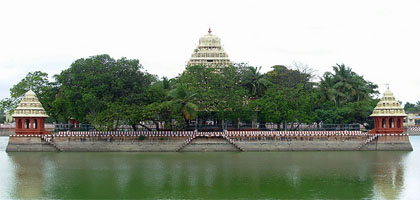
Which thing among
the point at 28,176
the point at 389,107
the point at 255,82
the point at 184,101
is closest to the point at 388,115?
the point at 389,107

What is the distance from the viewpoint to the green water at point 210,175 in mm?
28203

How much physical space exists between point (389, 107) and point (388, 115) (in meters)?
0.73

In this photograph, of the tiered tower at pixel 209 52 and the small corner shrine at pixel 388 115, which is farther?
the tiered tower at pixel 209 52

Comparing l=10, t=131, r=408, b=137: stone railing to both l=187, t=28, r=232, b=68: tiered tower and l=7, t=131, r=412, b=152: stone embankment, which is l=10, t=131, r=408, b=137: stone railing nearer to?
l=7, t=131, r=412, b=152: stone embankment

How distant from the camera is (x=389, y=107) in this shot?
1858 inches

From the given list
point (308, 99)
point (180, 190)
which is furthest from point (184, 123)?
point (180, 190)

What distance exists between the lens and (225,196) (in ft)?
89.7

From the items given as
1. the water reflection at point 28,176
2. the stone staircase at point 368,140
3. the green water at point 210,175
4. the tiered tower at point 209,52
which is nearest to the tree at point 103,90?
the green water at point 210,175

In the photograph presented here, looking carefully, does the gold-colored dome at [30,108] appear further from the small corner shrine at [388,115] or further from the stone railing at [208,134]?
the small corner shrine at [388,115]

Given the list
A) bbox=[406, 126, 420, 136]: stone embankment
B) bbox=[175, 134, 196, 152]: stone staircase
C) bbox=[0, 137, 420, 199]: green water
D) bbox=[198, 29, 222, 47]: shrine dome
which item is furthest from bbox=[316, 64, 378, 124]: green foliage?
bbox=[406, 126, 420, 136]: stone embankment

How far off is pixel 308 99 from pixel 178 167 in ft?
57.7

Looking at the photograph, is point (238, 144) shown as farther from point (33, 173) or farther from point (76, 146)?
point (33, 173)

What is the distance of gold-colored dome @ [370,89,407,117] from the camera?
154 feet

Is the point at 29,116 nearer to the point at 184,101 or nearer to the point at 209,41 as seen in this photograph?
the point at 184,101
